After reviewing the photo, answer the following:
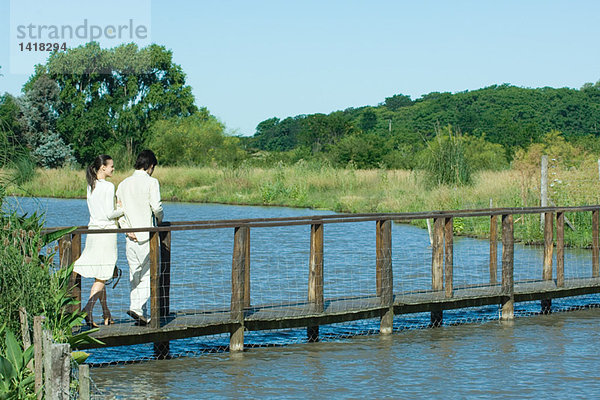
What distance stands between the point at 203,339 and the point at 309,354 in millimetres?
1676

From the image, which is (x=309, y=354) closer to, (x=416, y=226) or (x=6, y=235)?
(x=6, y=235)

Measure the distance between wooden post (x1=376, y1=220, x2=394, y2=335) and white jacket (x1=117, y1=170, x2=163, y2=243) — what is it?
3240mm

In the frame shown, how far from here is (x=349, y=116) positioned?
108062mm

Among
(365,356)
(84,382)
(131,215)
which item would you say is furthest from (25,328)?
(365,356)

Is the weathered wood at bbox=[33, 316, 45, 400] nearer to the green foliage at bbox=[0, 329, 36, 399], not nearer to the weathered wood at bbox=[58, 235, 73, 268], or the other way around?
the green foliage at bbox=[0, 329, 36, 399]

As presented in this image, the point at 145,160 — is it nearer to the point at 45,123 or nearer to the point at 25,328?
the point at 25,328

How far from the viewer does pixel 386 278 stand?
A: 37.6 feet

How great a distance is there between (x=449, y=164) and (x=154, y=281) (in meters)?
21.9

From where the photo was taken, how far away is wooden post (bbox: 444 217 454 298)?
39.3ft

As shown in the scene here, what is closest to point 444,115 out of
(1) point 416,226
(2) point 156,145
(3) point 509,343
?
(2) point 156,145

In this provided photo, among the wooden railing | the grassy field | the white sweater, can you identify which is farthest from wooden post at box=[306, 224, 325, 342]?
the grassy field

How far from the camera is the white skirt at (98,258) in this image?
9.36 m

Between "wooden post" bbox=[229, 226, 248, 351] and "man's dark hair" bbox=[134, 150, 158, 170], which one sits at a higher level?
"man's dark hair" bbox=[134, 150, 158, 170]

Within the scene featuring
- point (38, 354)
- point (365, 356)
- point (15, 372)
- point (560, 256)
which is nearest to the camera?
point (38, 354)
